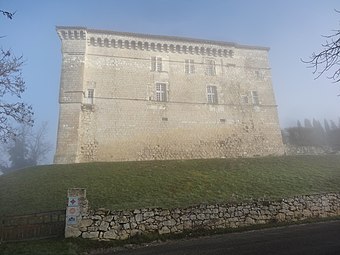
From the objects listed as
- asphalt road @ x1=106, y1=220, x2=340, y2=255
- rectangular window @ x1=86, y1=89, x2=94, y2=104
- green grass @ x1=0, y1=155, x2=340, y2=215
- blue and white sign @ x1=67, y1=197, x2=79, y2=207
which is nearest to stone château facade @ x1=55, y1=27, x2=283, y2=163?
rectangular window @ x1=86, y1=89, x2=94, y2=104

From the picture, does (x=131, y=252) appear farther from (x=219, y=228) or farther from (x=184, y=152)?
(x=184, y=152)

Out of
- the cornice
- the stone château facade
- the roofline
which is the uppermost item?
the roofline

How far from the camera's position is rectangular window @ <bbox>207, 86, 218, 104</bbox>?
26673mm

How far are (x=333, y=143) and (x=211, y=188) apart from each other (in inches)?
935

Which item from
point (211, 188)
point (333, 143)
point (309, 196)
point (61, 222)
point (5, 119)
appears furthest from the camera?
point (333, 143)

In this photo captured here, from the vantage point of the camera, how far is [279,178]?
49.6 feet

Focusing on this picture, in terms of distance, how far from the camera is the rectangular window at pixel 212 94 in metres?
26.7

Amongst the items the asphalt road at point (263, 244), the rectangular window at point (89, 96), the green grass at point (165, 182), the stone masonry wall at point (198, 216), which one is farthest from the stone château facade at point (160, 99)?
the asphalt road at point (263, 244)

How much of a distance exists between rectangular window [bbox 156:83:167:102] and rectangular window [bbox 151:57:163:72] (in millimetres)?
1492

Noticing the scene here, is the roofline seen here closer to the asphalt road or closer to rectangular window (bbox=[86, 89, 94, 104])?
rectangular window (bbox=[86, 89, 94, 104])

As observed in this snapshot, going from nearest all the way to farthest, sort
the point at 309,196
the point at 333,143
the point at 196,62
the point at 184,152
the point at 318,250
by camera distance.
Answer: the point at 318,250
the point at 309,196
the point at 184,152
the point at 196,62
the point at 333,143

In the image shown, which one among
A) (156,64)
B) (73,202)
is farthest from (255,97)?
(73,202)

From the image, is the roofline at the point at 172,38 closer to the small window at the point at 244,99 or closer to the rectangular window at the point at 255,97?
the rectangular window at the point at 255,97

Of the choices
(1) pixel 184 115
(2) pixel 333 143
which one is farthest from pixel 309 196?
(2) pixel 333 143
